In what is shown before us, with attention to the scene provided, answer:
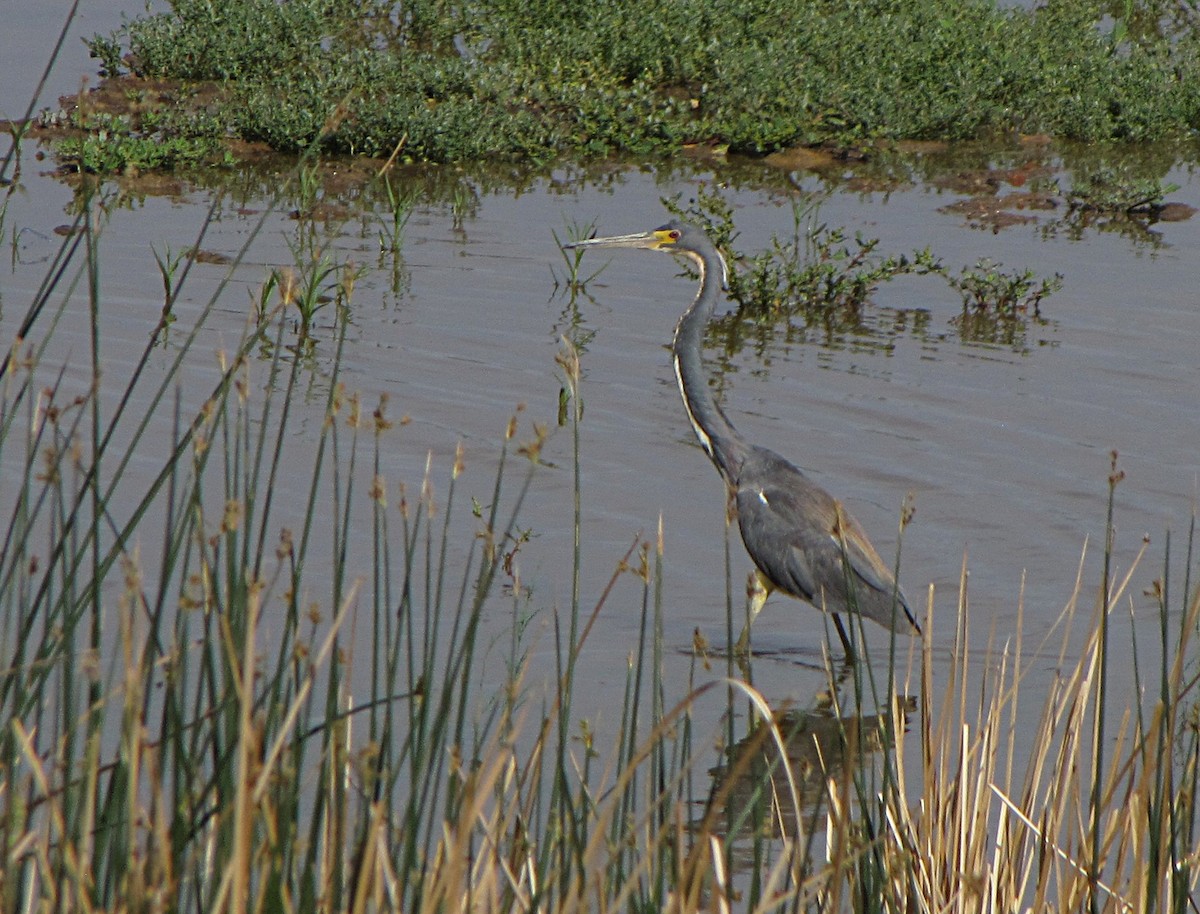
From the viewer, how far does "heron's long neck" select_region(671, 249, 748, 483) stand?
5246 millimetres

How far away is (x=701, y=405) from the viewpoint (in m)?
5.38

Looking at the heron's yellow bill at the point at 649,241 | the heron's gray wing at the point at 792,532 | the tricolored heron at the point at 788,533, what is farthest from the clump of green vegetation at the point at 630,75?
the heron's gray wing at the point at 792,532

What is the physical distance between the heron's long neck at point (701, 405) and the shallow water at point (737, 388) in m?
0.33

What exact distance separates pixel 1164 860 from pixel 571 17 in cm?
1032

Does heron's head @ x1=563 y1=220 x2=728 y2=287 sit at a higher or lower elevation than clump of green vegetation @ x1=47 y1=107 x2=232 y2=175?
lower

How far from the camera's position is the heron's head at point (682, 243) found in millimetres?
6189

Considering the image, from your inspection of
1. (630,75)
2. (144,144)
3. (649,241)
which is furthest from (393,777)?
(630,75)

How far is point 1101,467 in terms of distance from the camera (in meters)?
6.14

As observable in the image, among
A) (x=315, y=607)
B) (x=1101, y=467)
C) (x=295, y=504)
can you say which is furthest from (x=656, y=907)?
(x=1101, y=467)

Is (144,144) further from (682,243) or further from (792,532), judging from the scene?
(792,532)

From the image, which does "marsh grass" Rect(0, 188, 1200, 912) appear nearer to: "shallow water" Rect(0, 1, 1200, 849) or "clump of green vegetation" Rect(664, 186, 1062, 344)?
"shallow water" Rect(0, 1, 1200, 849)

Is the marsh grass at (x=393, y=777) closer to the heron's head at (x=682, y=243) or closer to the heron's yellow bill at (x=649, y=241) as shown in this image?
the heron's head at (x=682, y=243)

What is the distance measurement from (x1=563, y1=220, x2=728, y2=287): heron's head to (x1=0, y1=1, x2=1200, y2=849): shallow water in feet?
1.87

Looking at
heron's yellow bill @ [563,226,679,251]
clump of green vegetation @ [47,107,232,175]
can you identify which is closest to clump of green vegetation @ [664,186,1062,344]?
heron's yellow bill @ [563,226,679,251]
